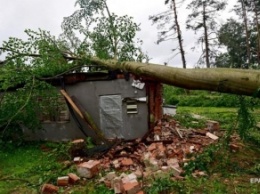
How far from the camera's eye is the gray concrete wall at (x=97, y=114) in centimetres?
1066

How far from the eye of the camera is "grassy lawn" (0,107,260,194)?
5.69 m

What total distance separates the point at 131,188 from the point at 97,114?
577 centimetres

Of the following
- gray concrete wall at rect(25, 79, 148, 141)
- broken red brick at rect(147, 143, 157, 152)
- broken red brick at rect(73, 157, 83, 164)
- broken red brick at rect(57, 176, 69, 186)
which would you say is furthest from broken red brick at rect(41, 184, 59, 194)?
gray concrete wall at rect(25, 79, 148, 141)

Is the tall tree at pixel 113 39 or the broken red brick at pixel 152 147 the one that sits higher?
the tall tree at pixel 113 39

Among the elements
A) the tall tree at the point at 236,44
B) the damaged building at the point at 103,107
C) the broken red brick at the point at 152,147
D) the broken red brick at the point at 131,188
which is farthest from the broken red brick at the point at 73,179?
the tall tree at the point at 236,44

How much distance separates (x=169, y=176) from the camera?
611 cm

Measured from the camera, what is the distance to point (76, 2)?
49.7 feet

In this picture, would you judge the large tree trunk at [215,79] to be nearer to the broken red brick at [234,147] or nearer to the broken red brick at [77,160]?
the broken red brick at [234,147]

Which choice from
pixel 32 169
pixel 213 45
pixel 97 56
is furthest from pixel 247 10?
pixel 32 169

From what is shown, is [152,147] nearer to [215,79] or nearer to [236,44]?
[215,79]

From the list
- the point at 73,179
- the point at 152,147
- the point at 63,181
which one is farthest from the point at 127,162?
the point at 63,181

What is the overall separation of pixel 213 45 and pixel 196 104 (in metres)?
6.09

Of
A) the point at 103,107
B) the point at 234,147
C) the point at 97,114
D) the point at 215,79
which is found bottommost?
the point at 234,147

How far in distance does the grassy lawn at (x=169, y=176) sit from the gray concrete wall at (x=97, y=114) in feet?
6.40
